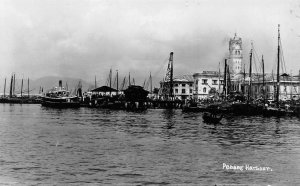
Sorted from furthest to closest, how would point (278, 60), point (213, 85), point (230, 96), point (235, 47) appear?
point (235, 47)
point (213, 85)
point (230, 96)
point (278, 60)

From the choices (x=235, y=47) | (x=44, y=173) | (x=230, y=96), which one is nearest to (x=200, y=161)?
(x=44, y=173)

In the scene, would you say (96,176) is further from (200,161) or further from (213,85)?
(213,85)

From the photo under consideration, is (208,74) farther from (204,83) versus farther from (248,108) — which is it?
(248,108)

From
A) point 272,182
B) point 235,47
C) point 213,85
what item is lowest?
point 272,182

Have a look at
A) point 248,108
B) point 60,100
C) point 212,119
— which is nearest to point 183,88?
point 60,100

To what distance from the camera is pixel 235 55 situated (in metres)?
194

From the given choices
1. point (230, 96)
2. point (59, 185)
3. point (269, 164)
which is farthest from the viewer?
point (230, 96)

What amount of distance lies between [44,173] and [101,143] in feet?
46.5

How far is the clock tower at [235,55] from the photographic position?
192625mm

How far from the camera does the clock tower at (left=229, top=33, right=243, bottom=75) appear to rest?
632ft

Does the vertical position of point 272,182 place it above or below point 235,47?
below

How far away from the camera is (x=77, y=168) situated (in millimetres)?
26484

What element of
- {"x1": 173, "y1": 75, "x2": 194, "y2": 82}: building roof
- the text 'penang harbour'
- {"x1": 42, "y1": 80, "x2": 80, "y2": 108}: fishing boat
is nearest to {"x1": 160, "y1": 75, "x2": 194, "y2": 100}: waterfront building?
{"x1": 173, "y1": 75, "x2": 194, "y2": 82}: building roof

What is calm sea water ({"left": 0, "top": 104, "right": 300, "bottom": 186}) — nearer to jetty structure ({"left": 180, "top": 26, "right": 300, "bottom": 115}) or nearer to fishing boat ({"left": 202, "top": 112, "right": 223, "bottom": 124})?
fishing boat ({"left": 202, "top": 112, "right": 223, "bottom": 124})
